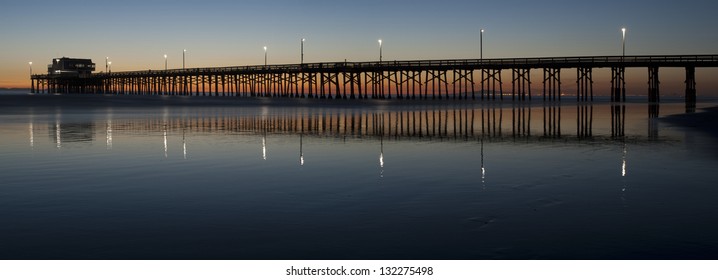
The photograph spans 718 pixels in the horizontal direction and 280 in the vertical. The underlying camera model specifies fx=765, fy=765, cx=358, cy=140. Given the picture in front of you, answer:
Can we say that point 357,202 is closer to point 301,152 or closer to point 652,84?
point 301,152

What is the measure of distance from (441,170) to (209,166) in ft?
12.9

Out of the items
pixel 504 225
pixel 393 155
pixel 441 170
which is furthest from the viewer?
pixel 393 155

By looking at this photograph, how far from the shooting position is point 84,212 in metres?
8.09

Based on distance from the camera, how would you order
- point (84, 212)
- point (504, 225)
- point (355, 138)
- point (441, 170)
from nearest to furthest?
point (504, 225) < point (84, 212) < point (441, 170) < point (355, 138)

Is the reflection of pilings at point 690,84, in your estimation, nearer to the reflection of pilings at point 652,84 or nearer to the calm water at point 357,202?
the reflection of pilings at point 652,84

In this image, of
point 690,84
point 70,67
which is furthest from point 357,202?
point 70,67

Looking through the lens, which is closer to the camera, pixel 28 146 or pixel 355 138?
pixel 28 146

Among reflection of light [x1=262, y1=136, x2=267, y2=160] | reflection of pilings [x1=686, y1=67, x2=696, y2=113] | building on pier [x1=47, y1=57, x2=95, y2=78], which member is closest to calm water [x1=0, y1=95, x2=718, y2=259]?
reflection of light [x1=262, y1=136, x2=267, y2=160]

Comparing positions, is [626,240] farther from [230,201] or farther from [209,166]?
[209,166]

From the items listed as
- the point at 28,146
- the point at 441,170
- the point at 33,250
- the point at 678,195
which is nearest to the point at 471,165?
the point at 441,170

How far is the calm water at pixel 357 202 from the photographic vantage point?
6312 mm

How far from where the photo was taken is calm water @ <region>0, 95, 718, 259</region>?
6.31m

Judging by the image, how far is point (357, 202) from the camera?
878 cm

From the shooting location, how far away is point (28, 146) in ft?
57.1
